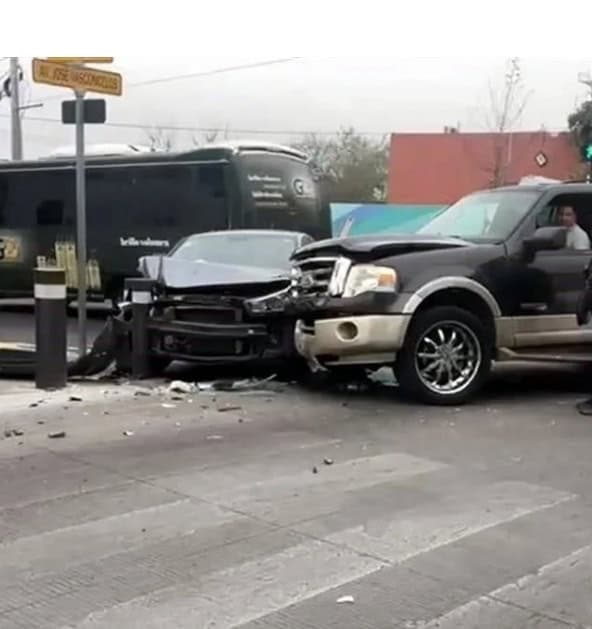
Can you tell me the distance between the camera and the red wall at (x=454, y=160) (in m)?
43.8

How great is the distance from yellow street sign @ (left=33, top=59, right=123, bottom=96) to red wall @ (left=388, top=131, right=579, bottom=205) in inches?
1360

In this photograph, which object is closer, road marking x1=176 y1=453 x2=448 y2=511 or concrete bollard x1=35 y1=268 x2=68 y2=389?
road marking x1=176 y1=453 x2=448 y2=511

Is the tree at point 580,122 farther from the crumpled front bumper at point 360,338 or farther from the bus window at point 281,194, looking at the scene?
the crumpled front bumper at point 360,338

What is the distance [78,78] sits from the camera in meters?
9.80

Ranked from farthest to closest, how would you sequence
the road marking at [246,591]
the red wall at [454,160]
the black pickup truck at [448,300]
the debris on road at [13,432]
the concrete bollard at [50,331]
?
1. the red wall at [454,160]
2. the concrete bollard at [50,331]
3. the black pickup truck at [448,300]
4. the debris on road at [13,432]
5. the road marking at [246,591]

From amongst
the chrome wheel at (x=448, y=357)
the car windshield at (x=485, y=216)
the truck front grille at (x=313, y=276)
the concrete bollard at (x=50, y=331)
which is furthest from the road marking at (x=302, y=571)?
the concrete bollard at (x=50, y=331)

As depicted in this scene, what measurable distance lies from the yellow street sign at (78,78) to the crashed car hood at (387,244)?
3.10m

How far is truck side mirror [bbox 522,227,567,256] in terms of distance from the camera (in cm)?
824

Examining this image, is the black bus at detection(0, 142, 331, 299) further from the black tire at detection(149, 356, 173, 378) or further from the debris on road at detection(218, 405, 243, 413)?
the debris on road at detection(218, 405, 243, 413)

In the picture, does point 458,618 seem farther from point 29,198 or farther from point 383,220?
point 383,220

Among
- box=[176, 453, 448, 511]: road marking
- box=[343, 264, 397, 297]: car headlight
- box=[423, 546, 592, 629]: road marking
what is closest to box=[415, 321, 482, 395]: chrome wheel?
box=[343, 264, 397, 297]: car headlight

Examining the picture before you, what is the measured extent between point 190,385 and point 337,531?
14.2ft

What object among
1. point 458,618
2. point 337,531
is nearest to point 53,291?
point 337,531

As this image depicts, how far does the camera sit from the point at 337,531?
488 centimetres
